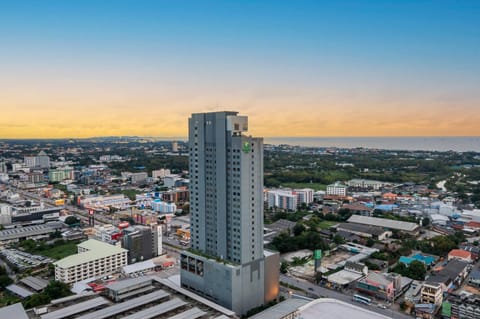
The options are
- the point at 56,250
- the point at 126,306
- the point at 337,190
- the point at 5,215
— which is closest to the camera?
the point at 126,306

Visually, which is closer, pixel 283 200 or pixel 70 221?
pixel 70 221

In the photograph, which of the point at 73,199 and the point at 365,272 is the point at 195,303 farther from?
the point at 73,199

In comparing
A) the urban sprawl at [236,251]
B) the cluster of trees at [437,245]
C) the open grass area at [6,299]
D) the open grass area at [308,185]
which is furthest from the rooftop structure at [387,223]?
the open grass area at [6,299]

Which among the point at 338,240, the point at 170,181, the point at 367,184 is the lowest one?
the point at 338,240

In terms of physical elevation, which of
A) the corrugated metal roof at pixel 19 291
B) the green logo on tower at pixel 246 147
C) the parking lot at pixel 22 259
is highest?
the green logo on tower at pixel 246 147

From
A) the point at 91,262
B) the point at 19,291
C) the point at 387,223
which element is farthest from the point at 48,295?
the point at 387,223

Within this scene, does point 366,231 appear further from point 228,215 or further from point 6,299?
point 6,299

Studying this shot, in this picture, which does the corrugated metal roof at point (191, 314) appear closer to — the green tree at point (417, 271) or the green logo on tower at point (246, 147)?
the green logo on tower at point (246, 147)
